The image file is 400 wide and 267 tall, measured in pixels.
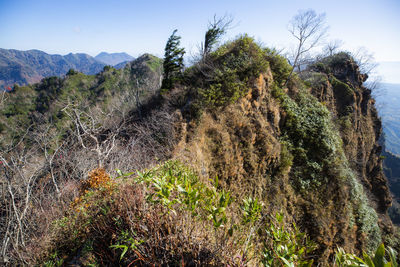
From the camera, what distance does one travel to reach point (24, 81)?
9256 cm

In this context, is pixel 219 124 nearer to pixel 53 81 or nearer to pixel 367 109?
pixel 367 109

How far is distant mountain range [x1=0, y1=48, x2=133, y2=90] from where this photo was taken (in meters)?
92.6

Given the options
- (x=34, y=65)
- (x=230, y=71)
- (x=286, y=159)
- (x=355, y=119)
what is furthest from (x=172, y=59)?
(x=34, y=65)

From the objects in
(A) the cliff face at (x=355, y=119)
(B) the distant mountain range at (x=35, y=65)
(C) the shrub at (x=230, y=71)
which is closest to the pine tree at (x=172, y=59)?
(C) the shrub at (x=230, y=71)

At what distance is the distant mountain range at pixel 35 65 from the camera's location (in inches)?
3644

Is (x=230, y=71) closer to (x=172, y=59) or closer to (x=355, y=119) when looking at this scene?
(x=172, y=59)

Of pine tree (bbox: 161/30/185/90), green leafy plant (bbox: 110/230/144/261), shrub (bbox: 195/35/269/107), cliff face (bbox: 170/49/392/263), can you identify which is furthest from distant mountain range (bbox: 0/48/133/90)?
green leafy plant (bbox: 110/230/144/261)

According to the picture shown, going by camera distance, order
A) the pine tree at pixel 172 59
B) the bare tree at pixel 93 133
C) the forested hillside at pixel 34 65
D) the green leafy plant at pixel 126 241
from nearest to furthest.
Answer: the green leafy plant at pixel 126 241
the bare tree at pixel 93 133
the pine tree at pixel 172 59
the forested hillside at pixel 34 65

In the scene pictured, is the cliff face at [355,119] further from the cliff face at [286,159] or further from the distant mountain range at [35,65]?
the distant mountain range at [35,65]

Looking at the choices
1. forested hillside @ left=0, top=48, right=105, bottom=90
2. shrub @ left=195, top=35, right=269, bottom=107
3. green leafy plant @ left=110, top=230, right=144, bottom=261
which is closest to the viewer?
green leafy plant @ left=110, top=230, right=144, bottom=261

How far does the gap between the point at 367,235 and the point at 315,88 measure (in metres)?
11.7

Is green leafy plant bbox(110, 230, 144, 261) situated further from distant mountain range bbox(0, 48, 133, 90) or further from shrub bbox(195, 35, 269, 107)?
distant mountain range bbox(0, 48, 133, 90)

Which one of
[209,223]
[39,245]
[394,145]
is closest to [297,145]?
[209,223]

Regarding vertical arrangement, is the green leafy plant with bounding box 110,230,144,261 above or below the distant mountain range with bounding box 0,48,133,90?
below
